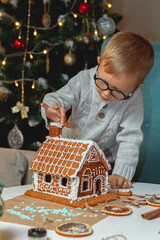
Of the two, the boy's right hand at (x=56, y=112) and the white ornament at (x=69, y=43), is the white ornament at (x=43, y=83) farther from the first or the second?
the boy's right hand at (x=56, y=112)

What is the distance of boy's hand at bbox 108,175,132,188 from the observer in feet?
3.72

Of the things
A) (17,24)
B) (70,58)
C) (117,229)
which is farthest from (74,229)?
(17,24)

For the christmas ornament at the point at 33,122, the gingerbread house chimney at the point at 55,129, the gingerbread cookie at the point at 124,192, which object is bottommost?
the christmas ornament at the point at 33,122

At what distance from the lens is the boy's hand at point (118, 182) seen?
3.72 feet

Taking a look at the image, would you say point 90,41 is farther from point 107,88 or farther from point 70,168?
point 70,168

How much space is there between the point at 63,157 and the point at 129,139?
0.41m

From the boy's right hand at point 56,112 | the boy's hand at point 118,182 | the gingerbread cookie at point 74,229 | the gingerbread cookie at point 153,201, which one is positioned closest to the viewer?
the gingerbread cookie at point 74,229

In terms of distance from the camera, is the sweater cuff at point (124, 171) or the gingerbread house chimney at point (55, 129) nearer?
the gingerbread house chimney at point (55, 129)

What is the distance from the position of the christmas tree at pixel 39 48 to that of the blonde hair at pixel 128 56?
1.16 meters

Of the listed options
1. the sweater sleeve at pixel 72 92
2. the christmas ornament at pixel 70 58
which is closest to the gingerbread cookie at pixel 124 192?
the sweater sleeve at pixel 72 92

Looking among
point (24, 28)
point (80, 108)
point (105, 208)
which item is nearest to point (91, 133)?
point (80, 108)

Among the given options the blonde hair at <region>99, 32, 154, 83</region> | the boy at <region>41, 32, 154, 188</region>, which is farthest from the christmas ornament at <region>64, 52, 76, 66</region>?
the blonde hair at <region>99, 32, 154, 83</region>

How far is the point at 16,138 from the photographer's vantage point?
2.46 meters

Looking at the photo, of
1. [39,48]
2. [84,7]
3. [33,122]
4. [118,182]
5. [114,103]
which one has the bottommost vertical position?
[33,122]
